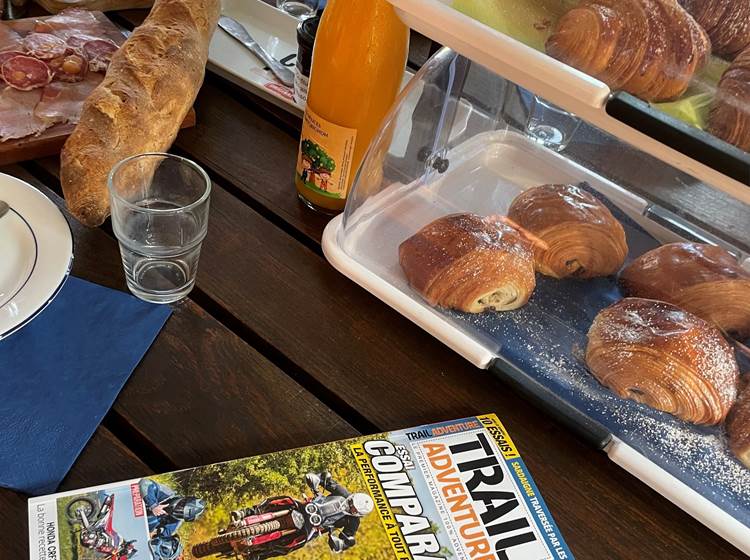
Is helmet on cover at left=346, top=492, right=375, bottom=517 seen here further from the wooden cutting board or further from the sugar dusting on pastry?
the wooden cutting board

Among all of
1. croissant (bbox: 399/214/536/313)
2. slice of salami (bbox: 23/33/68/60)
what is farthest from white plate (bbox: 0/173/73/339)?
croissant (bbox: 399/214/536/313)

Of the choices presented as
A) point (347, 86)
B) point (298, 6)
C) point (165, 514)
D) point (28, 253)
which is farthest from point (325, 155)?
point (298, 6)

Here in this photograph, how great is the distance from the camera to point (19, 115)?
82cm

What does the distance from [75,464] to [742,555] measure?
540mm

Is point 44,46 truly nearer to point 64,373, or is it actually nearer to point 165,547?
point 64,373

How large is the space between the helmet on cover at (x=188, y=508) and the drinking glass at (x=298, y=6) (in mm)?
889

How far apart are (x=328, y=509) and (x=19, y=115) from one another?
22.2 inches

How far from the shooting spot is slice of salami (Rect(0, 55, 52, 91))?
851 mm

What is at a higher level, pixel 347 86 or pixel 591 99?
pixel 591 99

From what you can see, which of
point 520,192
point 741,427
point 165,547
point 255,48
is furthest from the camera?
point 255,48

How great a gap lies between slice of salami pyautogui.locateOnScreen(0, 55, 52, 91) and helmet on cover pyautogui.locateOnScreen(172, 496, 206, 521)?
55 cm

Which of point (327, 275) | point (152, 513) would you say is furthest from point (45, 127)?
point (152, 513)

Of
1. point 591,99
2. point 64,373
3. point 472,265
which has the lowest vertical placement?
point 64,373

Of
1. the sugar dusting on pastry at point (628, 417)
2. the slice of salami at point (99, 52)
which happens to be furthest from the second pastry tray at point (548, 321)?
the slice of salami at point (99, 52)
